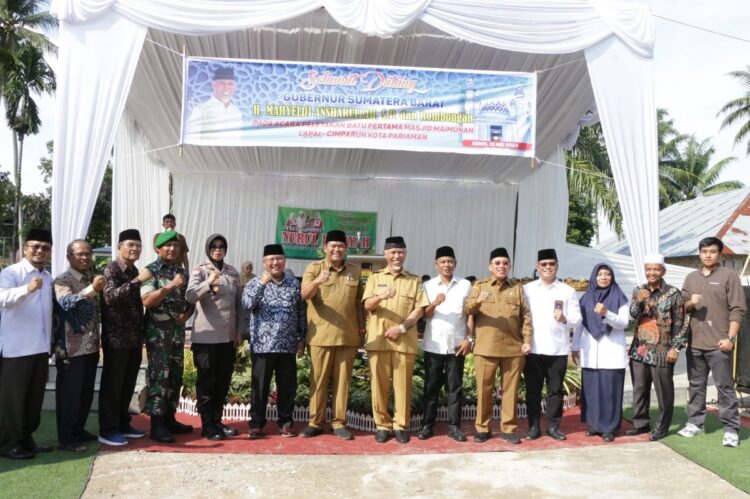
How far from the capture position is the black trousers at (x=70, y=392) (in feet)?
14.4

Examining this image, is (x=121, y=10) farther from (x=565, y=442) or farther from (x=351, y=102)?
(x=565, y=442)

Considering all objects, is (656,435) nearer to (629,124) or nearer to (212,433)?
(629,124)

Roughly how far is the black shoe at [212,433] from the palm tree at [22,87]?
2113cm

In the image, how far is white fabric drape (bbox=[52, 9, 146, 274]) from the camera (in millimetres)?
5844

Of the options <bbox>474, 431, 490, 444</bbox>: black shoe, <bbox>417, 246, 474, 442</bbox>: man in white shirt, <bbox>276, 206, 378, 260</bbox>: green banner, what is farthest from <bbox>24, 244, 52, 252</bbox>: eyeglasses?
<bbox>276, 206, 378, 260</bbox>: green banner

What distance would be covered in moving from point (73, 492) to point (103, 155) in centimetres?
342

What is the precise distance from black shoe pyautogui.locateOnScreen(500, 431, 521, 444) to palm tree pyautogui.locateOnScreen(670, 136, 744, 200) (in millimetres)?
29101

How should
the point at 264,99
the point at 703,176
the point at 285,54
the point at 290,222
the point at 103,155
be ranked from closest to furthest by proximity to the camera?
the point at 103,155 → the point at 264,99 → the point at 285,54 → the point at 290,222 → the point at 703,176

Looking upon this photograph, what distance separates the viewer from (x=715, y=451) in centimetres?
463

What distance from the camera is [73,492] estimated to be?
3656 millimetres

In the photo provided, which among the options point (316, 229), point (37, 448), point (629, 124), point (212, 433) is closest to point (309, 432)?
point (212, 433)

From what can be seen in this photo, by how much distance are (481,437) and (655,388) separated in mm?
1482

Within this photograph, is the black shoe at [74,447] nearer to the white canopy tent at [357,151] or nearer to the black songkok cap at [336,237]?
the white canopy tent at [357,151]

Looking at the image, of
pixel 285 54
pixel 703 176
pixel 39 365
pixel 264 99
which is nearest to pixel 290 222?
pixel 285 54
